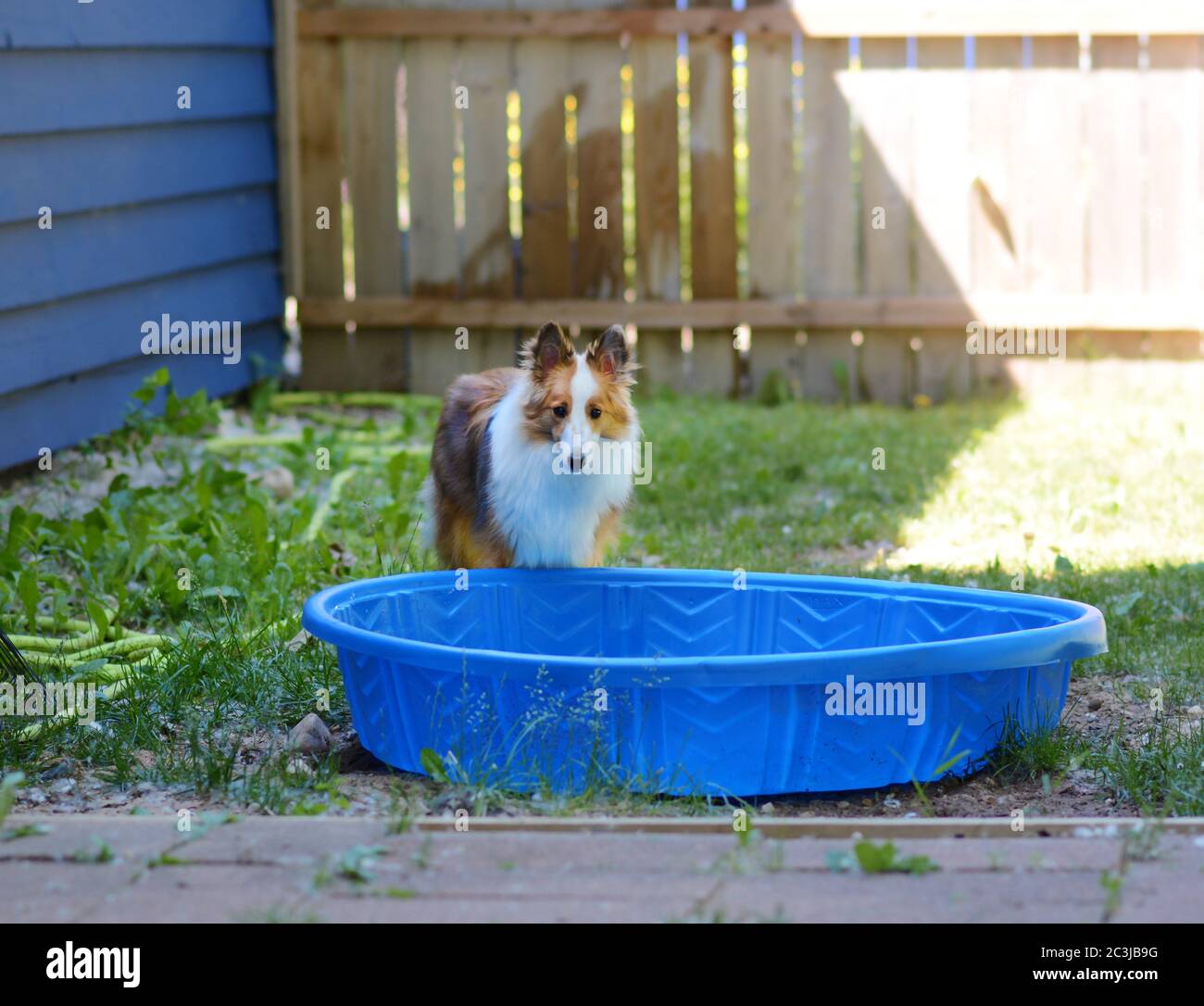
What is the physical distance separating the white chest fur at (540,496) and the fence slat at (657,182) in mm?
4083

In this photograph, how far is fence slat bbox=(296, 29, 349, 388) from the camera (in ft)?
28.3

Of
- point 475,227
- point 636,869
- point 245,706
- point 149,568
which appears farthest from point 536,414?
A: point 475,227

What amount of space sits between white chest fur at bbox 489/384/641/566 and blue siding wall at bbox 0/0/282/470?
247cm

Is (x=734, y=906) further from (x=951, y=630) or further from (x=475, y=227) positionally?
(x=475, y=227)

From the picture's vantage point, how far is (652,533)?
234 inches

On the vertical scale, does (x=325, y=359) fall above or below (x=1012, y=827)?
above

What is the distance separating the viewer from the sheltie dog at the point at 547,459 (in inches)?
165

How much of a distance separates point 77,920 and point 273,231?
6.63m

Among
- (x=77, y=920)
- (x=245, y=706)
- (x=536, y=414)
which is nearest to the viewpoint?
(x=77, y=920)

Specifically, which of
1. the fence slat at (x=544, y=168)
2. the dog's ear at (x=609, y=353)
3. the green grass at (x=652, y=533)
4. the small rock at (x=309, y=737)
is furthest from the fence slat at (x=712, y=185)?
the small rock at (x=309, y=737)

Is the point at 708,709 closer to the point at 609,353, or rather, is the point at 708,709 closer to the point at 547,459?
the point at 547,459

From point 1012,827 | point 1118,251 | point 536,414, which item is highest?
point 1118,251

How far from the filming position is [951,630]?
412 centimetres

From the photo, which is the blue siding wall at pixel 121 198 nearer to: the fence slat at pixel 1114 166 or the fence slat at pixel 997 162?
the fence slat at pixel 997 162
